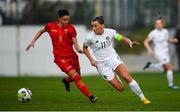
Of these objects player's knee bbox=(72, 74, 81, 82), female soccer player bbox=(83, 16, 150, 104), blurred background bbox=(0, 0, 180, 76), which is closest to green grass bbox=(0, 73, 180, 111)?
player's knee bbox=(72, 74, 81, 82)

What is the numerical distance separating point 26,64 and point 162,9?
709cm

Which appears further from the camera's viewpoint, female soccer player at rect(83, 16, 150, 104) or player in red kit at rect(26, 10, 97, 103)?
player in red kit at rect(26, 10, 97, 103)

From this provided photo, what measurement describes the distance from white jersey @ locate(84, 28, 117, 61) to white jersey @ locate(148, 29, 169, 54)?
734 cm

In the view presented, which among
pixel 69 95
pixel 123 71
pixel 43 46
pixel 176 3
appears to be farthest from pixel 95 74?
pixel 123 71

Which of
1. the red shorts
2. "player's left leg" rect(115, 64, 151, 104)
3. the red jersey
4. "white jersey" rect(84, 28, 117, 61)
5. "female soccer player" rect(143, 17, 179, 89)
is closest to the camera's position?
"player's left leg" rect(115, 64, 151, 104)

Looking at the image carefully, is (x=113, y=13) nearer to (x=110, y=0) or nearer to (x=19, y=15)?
(x=110, y=0)

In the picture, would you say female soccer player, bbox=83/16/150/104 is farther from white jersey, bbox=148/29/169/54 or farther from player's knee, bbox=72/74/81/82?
white jersey, bbox=148/29/169/54

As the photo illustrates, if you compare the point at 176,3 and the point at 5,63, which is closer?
the point at 5,63

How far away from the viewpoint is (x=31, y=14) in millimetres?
35156

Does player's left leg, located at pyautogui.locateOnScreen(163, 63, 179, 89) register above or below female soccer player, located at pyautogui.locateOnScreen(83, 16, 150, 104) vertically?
below

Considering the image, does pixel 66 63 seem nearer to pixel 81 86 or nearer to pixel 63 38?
pixel 63 38

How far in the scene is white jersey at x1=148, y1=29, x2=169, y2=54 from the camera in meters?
27.4

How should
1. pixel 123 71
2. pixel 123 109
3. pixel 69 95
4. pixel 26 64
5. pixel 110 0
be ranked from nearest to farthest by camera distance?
pixel 123 109 < pixel 123 71 < pixel 69 95 < pixel 26 64 < pixel 110 0

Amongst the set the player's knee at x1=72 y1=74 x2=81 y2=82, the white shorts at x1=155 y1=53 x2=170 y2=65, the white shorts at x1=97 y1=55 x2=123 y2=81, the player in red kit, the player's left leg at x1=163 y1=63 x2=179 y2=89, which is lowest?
the player's left leg at x1=163 y1=63 x2=179 y2=89
